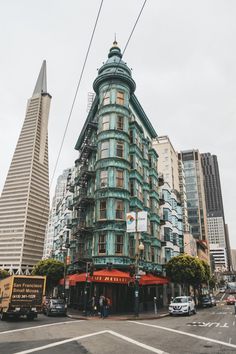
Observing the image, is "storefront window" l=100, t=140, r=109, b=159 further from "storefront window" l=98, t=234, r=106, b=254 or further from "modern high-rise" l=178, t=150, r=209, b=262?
"modern high-rise" l=178, t=150, r=209, b=262

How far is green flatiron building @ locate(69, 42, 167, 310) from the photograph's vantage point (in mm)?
31938

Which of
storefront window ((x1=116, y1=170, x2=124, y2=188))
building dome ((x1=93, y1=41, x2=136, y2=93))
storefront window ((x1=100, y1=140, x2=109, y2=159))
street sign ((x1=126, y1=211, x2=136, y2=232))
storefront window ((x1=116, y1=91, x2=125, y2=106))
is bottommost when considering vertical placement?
street sign ((x1=126, y1=211, x2=136, y2=232))

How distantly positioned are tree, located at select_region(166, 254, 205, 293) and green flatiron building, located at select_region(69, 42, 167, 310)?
72.0 inches

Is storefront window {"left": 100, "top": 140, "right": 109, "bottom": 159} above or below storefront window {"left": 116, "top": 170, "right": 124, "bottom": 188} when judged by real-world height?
above

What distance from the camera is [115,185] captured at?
1320 inches

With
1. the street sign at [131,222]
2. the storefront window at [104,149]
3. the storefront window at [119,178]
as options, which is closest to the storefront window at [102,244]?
the street sign at [131,222]

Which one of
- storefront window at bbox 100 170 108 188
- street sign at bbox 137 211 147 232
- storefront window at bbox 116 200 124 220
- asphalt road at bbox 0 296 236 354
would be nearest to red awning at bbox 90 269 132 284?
street sign at bbox 137 211 147 232

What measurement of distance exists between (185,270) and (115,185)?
16390 millimetres

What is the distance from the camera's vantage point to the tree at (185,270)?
4106 cm

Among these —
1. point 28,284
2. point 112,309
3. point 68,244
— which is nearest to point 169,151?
point 68,244

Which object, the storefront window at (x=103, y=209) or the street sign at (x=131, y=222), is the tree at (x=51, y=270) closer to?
the storefront window at (x=103, y=209)

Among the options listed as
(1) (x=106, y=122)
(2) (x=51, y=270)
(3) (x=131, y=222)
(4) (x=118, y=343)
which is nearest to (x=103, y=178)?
(1) (x=106, y=122)

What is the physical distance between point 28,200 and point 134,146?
16887 cm

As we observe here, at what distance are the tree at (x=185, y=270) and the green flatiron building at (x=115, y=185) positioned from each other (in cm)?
183
